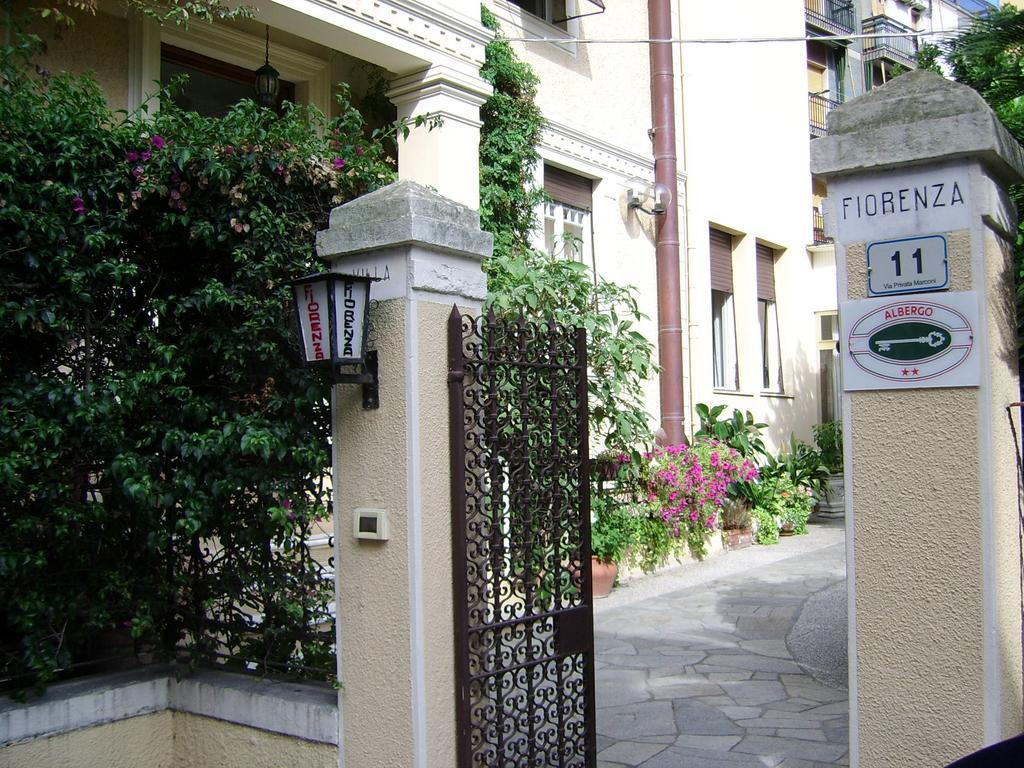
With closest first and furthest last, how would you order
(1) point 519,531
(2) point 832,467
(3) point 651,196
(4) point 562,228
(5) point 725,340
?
1. (1) point 519,531
2. (4) point 562,228
3. (3) point 651,196
4. (5) point 725,340
5. (2) point 832,467

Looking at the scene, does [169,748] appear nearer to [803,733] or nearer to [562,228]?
[803,733]

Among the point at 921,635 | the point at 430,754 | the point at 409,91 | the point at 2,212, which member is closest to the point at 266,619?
the point at 430,754

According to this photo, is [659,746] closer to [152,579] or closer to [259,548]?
[259,548]

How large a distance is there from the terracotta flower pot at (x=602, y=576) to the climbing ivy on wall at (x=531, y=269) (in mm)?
1102

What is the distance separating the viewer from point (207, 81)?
8.41 metres

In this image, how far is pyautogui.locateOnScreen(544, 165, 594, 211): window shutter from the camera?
35.9 feet

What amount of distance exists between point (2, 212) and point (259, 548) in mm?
1824

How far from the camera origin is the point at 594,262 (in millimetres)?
11289

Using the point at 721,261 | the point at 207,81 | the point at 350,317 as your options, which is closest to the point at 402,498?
the point at 350,317

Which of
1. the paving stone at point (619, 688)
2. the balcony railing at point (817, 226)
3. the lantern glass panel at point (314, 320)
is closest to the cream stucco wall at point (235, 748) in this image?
the lantern glass panel at point (314, 320)

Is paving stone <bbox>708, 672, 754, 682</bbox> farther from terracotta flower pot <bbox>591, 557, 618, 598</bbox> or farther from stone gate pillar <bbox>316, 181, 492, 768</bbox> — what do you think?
stone gate pillar <bbox>316, 181, 492, 768</bbox>

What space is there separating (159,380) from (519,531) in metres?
1.73

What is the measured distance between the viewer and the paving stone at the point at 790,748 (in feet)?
16.3

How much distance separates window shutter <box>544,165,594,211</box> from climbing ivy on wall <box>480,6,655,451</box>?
0.60 m
